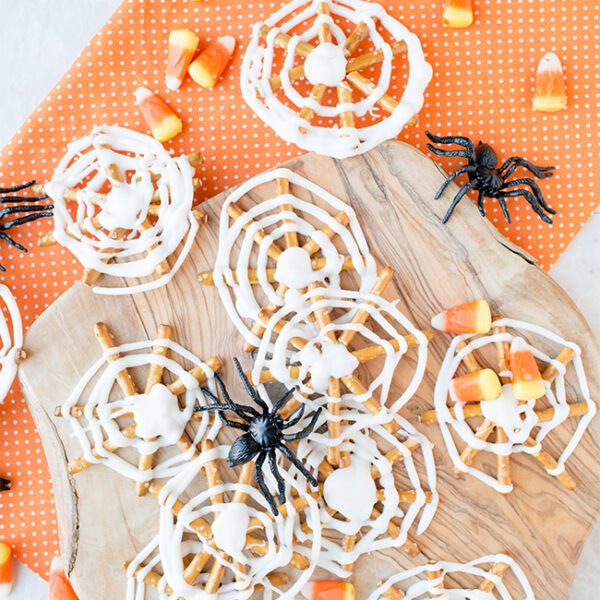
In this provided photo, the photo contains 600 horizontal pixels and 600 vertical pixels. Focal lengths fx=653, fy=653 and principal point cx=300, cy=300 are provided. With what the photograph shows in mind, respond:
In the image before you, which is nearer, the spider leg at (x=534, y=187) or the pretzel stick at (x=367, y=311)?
the pretzel stick at (x=367, y=311)

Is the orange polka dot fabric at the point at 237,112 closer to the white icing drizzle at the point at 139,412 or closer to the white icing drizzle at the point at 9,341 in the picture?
the white icing drizzle at the point at 9,341

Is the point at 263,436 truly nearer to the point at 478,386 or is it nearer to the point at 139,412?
the point at 139,412

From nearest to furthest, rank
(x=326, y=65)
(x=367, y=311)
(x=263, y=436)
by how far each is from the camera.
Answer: (x=263, y=436)
(x=367, y=311)
(x=326, y=65)

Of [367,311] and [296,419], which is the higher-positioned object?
[367,311]

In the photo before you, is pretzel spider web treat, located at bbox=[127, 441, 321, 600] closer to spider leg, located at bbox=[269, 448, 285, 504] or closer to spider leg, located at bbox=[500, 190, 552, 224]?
spider leg, located at bbox=[269, 448, 285, 504]

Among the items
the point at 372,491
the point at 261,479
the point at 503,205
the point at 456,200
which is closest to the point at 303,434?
the point at 261,479

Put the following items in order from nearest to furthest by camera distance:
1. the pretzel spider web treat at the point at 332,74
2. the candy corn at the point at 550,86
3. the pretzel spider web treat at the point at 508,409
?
1. the pretzel spider web treat at the point at 508,409
2. the pretzel spider web treat at the point at 332,74
3. the candy corn at the point at 550,86

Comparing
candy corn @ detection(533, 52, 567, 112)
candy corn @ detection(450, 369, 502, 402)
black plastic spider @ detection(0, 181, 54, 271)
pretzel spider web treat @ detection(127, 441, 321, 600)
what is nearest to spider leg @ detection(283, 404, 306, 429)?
pretzel spider web treat @ detection(127, 441, 321, 600)

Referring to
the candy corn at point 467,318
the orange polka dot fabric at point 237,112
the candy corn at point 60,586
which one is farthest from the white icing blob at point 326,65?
the candy corn at point 60,586
